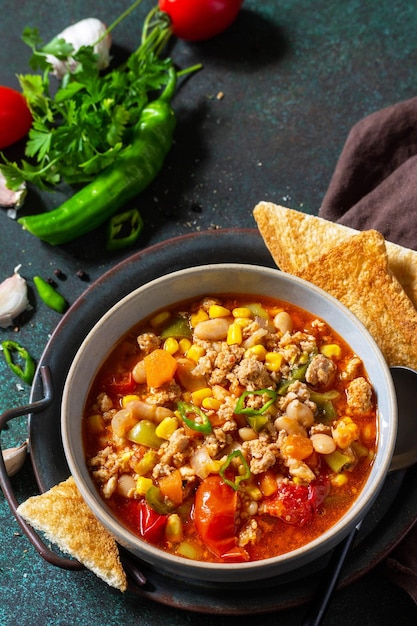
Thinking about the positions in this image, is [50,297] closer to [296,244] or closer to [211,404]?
[211,404]

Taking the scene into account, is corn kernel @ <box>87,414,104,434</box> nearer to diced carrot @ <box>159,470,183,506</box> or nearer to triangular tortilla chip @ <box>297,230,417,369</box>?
diced carrot @ <box>159,470,183,506</box>

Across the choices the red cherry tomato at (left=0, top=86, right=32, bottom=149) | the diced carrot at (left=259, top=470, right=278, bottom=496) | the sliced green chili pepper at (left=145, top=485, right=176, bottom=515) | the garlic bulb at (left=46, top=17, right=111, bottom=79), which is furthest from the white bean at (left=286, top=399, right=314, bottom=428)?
the garlic bulb at (left=46, top=17, right=111, bottom=79)

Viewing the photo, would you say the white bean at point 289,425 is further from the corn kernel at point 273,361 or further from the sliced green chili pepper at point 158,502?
the sliced green chili pepper at point 158,502

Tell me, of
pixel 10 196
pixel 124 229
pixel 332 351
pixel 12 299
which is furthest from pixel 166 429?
pixel 10 196

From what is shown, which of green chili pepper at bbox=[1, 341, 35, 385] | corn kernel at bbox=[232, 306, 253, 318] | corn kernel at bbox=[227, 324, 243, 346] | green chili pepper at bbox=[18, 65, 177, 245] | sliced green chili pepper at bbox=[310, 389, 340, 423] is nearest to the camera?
sliced green chili pepper at bbox=[310, 389, 340, 423]

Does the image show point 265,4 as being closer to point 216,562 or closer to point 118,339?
point 118,339
